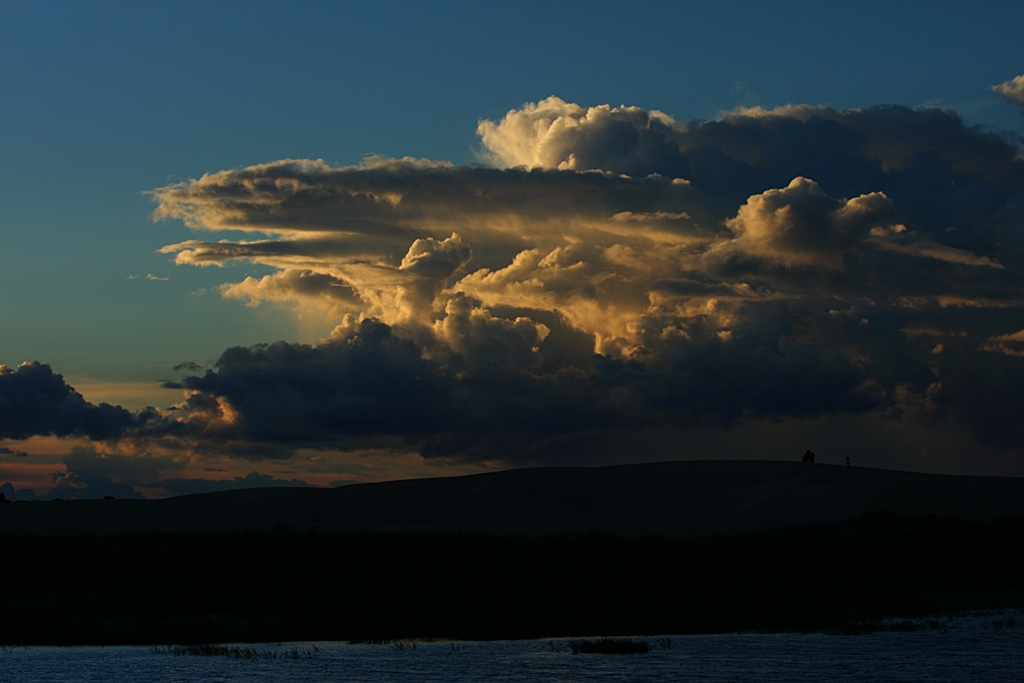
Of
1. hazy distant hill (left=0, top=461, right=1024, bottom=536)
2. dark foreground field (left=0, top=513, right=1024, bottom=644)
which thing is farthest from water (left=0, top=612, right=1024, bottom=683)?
hazy distant hill (left=0, top=461, right=1024, bottom=536)

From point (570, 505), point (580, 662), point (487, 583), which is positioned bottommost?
point (580, 662)

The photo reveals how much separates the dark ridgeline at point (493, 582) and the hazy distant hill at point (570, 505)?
1001cm

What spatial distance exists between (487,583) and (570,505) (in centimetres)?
3342

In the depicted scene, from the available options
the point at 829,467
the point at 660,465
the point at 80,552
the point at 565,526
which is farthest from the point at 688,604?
the point at 660,465

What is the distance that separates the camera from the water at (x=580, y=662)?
74.5 feet

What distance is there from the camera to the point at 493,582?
40.1 meters

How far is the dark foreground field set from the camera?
31984 mm

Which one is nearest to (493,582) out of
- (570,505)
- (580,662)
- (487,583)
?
(487,583)

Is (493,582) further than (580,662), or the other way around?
(493,582)

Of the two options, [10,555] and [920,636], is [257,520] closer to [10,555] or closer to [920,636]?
[10,555]

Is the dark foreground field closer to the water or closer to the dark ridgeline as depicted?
the dark ridgeline

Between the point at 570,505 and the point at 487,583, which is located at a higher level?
the point at 570,505

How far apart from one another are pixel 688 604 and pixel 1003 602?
33.8 feet

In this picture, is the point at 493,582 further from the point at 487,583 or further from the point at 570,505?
the point at 570,505
